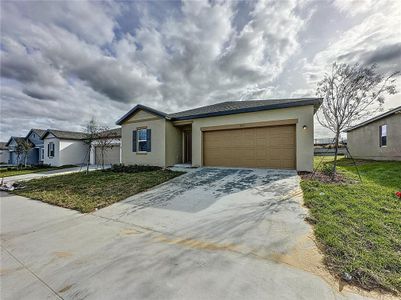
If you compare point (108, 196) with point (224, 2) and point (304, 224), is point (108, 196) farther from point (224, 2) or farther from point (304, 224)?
point (224, 2)

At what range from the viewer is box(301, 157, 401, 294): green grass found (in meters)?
2.55

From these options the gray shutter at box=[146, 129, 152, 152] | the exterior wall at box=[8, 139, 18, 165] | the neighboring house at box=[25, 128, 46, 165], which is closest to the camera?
the gray shutter at box=[146, 129, 152, 152]

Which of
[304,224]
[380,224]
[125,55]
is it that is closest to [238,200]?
[304,224]

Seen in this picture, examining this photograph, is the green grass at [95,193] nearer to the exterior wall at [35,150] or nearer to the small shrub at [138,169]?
the small shrub at [138,169]

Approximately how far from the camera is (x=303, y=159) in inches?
374

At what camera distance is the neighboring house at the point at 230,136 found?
9.66 metres

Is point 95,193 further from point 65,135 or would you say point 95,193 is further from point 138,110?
point 65,135

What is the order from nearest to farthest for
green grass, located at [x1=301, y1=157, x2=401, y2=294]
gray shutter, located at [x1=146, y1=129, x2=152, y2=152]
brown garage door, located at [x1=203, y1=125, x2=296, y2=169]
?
green grass, located at [x1=301, y1=157, x2=401, y2=294]
brown garage door, located at [x1=203, y1=125, x2=296, y2=169]
gray shutter, located at [x1=146, y1=129, x2=152, y2=152]

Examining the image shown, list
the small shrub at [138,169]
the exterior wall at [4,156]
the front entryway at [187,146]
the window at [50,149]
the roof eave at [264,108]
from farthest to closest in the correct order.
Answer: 1. the exterior wall at [4,156]
2. the window at [50,149]
3. the front entryway at [187,146]
4. the small shrub at [138,169]
5. the roof eave at [264,108]

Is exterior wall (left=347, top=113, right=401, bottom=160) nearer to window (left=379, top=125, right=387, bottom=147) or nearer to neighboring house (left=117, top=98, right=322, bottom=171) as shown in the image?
window (left=379, top=125, right=387, bottom=147)

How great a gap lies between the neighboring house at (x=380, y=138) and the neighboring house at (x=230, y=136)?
8532 millimetres

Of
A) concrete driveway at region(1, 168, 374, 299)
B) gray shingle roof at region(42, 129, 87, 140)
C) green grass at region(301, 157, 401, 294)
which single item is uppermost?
gray shingle roof at region(42, 129, 87, 140)

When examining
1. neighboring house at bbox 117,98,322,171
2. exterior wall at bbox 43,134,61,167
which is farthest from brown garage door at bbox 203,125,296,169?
exterior wall at bbox 43,134,61,167

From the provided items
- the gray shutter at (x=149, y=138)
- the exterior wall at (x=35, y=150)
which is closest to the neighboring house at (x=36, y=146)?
the exterior wall at (x=35, y=150)
